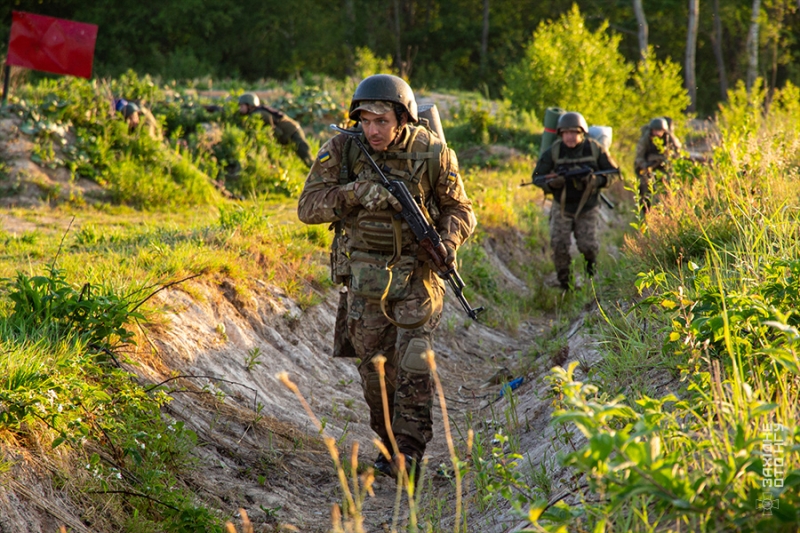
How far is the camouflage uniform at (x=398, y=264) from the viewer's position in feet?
15.6

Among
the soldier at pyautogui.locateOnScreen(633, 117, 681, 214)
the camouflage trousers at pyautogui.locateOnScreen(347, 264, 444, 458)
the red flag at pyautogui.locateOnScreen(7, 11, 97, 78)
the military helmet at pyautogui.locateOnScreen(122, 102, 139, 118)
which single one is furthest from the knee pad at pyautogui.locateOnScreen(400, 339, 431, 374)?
the red flag at pyautogui.locateOnScreen(7, 11, 97, 78)

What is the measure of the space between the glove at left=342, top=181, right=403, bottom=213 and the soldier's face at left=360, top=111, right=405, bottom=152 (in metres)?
0.25

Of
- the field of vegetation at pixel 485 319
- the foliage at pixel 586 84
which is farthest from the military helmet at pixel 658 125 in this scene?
the foliage at pixel 586 84

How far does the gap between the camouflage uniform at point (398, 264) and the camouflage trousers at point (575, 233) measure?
4725 mm

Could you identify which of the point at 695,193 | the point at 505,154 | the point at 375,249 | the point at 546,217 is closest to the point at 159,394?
the point at 375,249

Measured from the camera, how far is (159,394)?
14.8ft

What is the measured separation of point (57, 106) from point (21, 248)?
17.1 ft

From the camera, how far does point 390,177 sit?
478cm

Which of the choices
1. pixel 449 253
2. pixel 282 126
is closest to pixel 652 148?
pixel 282 126

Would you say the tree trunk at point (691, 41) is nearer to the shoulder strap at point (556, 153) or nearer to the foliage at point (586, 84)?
the foliage at point (586, 84)

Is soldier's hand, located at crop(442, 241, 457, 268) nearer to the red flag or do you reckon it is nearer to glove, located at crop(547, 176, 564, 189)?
glove, located at crop(547, 176, 564, 189)

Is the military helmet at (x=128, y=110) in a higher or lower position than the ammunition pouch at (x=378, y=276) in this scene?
lower

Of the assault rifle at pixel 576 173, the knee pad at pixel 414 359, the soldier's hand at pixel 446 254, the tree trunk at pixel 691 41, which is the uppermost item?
the tree trunk at pixel 691 41

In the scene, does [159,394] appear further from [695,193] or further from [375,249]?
[695,193]
